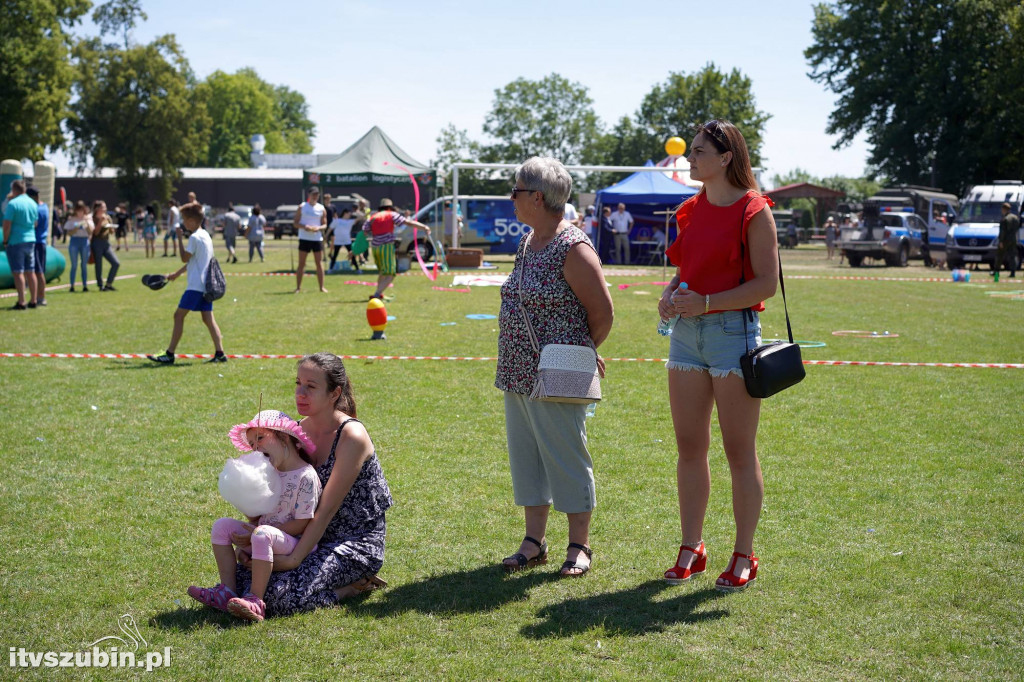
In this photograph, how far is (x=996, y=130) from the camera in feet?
160

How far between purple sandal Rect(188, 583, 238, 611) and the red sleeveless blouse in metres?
2.34

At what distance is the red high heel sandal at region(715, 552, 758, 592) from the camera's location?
429 centimetres

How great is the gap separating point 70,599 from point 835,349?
9699 millimetres

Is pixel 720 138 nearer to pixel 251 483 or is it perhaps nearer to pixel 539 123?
pixel 251 483

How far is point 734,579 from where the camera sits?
14.1 ft

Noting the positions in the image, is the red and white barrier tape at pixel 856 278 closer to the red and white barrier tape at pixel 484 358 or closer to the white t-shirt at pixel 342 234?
the white t-shirt at pixel 342 234

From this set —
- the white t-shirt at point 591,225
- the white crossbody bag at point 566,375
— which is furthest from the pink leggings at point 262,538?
the white t-shirt at point 591,225

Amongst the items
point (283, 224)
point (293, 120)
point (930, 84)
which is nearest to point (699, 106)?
point (930, 84)

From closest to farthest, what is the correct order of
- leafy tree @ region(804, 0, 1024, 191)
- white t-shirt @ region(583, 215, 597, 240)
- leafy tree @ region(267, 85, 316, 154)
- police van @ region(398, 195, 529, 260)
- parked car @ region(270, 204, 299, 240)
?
white t-shirt @ region(583, 215, 597, 240) → police van @ region(398, 195, 529, 260) → leafy tree @ region(804, 0, 1024, 191) → parked car @ region(270, 204, 299, 240) → leafy tree @ region(267, 85, 316, 154)

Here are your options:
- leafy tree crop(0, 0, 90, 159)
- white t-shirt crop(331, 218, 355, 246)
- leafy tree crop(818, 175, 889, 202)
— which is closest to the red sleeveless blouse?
white t-shirt crop(331, 218, 355, 246)

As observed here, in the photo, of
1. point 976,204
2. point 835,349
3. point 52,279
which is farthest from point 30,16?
point 835,349

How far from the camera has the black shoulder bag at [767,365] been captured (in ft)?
13.3

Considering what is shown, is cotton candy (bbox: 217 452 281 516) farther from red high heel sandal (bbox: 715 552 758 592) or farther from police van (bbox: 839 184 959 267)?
police van (bbox: 839 184 959 267)

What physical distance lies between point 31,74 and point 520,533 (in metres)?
48.1
